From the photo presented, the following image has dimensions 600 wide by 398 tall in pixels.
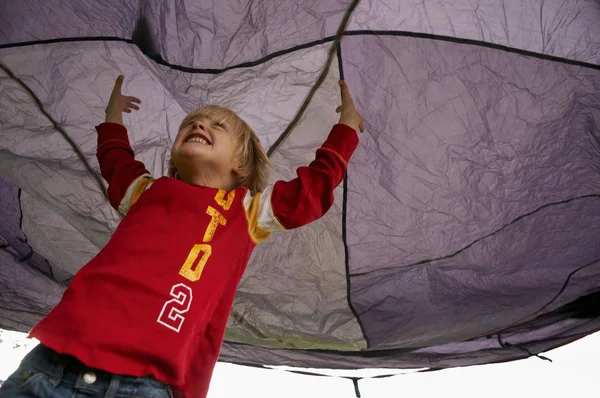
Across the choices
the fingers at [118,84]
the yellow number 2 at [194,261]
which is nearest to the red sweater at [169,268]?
the yellow number 2 at [194,261]

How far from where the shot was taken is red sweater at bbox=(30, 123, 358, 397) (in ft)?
2.89

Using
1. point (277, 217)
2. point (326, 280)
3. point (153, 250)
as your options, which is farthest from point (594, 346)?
point (153, 250)

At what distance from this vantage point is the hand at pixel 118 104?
132 cm

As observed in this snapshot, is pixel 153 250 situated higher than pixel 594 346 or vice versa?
pixel 594 346

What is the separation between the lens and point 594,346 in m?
2.53

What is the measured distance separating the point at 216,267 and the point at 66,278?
0.96m

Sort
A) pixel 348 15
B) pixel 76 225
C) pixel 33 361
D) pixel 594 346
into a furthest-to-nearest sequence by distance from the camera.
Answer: pixel 594 346 → pixel 76 225 → pixel 348 15 → pixel 33 361

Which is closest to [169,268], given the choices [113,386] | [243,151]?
[113,386]

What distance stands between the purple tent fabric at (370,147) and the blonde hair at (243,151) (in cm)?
21

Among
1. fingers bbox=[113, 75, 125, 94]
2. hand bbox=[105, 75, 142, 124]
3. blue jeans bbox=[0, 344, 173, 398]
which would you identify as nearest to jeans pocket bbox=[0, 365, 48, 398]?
blue jeans bbox=[0, 344, 173, 398]

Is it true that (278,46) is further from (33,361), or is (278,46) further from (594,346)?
(594,346)

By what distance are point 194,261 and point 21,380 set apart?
0.31 m

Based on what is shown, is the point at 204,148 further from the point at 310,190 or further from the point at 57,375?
the point at 57,375

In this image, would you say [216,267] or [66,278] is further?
[66,278]
